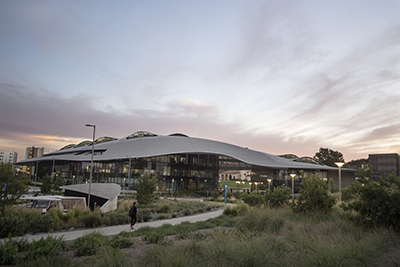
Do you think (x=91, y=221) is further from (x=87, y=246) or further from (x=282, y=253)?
(x=282, y=253)

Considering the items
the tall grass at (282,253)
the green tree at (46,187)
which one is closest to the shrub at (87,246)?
the tall grass at (282,253)

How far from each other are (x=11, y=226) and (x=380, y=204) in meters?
14.3

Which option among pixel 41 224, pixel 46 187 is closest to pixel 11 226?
pixel 41 224

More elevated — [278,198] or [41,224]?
[278,198]

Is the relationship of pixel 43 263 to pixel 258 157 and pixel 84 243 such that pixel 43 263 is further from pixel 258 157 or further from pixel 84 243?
pixel 258 157

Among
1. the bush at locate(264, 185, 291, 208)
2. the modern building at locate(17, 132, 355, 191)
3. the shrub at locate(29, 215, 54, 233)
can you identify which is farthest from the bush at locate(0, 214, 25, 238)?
the modern building at locate(17, 132, 355, 191)

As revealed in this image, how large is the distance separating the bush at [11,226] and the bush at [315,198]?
1248 centimetres

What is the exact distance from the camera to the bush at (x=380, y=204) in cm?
859

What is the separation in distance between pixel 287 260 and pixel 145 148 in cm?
5419

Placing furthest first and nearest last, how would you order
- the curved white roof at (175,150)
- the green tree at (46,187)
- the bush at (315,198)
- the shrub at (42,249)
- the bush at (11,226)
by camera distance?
the curved white roof at (175,150), the green tree at (46,187), the bush at (315,198), the bush at (11,226), the shrub at (42,249)

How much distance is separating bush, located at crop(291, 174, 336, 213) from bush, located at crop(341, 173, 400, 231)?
252 centimetres

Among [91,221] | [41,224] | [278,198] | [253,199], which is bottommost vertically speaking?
[91,221]

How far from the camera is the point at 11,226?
11000 mm

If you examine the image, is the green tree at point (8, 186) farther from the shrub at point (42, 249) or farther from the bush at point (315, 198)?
the bush at point (315, 198)
